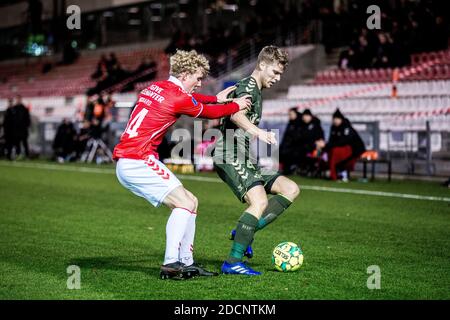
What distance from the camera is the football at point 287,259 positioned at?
300 inches

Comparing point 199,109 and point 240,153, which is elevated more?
point 199,109

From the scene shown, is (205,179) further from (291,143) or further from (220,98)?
(220,98)

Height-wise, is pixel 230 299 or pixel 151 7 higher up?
pixel 151 7

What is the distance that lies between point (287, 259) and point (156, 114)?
6.08 ft

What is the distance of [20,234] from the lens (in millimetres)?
10328

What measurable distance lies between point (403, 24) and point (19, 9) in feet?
119

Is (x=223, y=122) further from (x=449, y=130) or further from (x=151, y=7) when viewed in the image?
(x=151, y=7)

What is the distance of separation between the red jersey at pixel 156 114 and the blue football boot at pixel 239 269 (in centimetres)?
129

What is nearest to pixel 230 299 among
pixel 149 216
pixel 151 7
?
pixel 149 216

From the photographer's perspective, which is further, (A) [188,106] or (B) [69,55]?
(B) [69,55]

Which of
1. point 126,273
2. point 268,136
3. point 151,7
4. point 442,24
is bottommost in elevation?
point 126,273

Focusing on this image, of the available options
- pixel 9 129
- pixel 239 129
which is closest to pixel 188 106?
pixel 239 129

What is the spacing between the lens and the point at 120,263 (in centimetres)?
821

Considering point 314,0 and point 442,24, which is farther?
point 314,0
